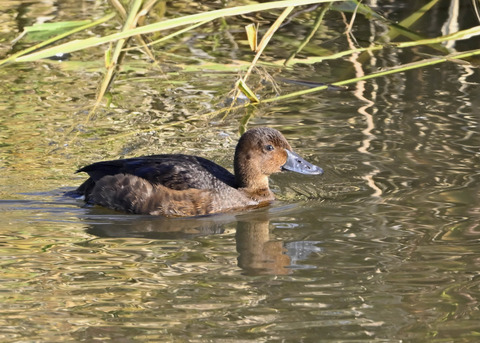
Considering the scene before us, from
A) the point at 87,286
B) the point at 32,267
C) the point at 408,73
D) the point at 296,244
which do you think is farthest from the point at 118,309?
the point at 408,73

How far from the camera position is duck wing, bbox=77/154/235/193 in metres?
7.39

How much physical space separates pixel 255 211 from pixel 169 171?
74 centimetres

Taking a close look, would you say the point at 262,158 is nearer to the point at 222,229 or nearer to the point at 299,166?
the point at 299,166

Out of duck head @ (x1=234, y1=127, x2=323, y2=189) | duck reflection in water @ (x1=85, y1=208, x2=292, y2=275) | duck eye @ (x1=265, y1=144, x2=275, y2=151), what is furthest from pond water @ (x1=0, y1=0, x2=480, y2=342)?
duck eye @ (x1=265, y1=144, x2=275, y2=151)

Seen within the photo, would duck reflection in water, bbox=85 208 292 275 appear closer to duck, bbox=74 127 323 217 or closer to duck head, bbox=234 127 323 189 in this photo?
duck, bbox=74 127 323 217

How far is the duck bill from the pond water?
175 mm

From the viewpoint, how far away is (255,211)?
7.34m

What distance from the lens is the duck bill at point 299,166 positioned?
753 cm

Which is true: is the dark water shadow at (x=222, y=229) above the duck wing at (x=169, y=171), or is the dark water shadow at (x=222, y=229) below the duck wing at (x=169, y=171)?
below

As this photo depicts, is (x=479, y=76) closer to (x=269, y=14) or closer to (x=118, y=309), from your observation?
(x=269, y=14)

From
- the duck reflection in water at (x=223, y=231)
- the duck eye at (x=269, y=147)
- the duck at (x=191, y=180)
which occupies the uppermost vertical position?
the duck eye at (x=269, y=147)

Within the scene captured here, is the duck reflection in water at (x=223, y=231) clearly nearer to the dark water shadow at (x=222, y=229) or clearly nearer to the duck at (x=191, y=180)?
the dark water shadow at (x=222, y=229)

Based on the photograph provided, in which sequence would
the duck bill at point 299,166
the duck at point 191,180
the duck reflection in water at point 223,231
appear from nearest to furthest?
the duck reflection in water at point 223,231, the duck at point 191,180, the duck bill at point 299,166

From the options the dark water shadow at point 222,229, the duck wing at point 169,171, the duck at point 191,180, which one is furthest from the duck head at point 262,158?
the dark water shadow at point 222,229
